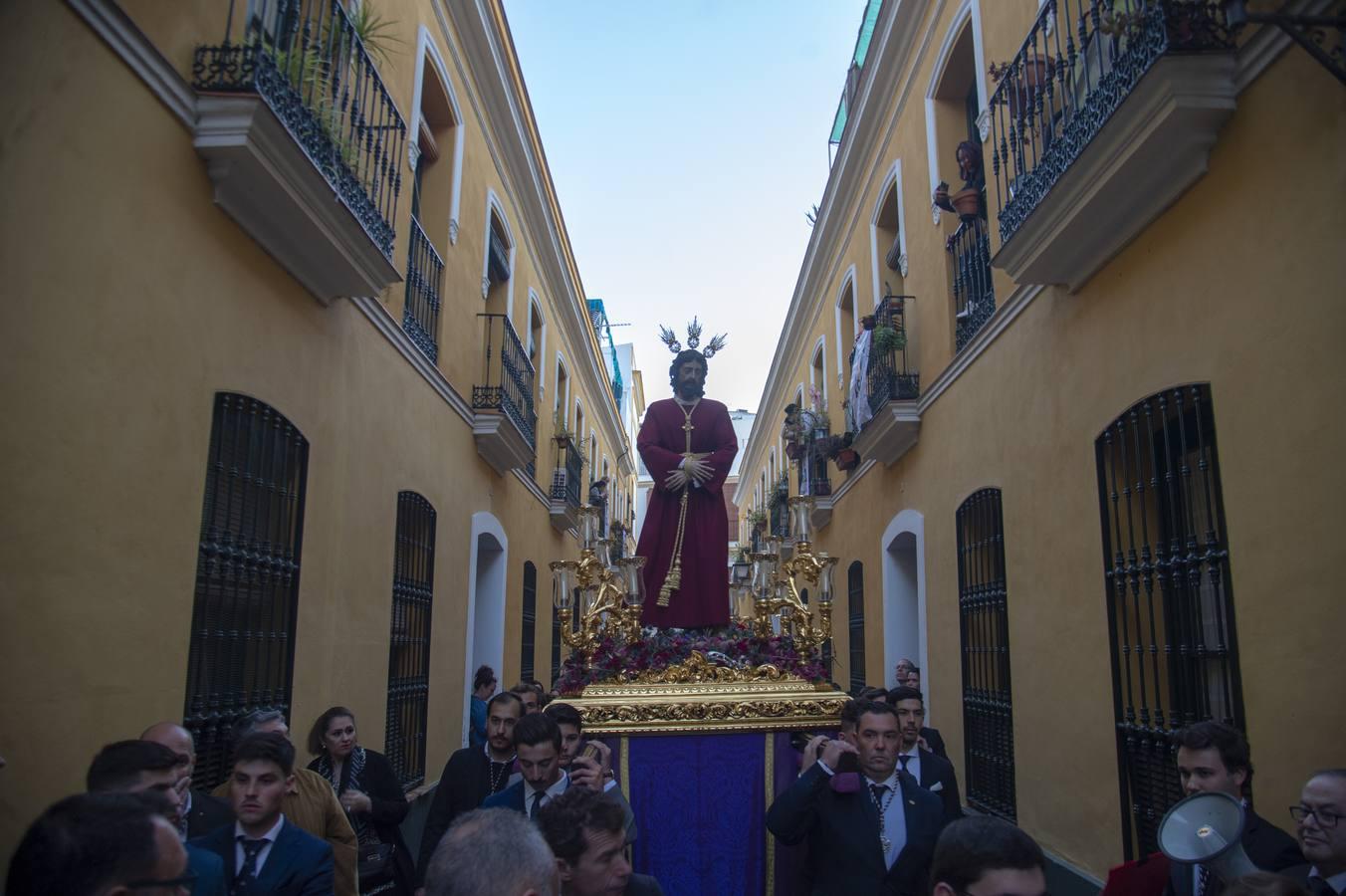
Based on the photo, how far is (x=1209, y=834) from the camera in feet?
8.42

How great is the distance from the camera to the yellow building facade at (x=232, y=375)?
11.9 feet

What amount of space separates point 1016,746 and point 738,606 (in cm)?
239

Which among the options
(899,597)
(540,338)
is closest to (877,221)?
(899,597)

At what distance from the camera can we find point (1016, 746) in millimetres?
7055

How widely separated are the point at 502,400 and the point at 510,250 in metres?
2.52

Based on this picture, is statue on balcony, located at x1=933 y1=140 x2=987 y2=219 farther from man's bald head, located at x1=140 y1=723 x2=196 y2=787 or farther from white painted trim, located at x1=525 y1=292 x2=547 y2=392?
white painted trim, located at x1=525 y1=292 x2=547 y2=392

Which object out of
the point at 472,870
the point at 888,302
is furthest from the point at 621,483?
the point at 472,870

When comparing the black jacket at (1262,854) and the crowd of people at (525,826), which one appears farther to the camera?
the black jacket at (1262,854)

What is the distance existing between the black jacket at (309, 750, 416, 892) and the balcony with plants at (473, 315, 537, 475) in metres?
6.05

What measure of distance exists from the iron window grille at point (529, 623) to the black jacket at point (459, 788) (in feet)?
29.6

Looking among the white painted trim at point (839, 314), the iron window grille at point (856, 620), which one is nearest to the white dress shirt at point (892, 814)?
the iron window grille at point (856, 620)

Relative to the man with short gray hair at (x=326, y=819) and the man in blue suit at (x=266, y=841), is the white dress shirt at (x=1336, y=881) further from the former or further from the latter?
the man with short gray hair at (x=326, y=819)

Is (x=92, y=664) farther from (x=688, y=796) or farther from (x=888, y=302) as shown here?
(x=888, y=302)

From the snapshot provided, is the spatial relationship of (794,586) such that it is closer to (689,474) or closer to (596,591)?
(689,474)
